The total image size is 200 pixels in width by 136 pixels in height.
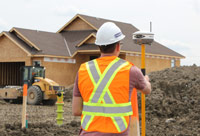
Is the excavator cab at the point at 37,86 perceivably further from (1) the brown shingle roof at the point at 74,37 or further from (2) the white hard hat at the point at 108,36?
(2) the white hard hat at the point at 108,36

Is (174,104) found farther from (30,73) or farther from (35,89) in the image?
(30,73)

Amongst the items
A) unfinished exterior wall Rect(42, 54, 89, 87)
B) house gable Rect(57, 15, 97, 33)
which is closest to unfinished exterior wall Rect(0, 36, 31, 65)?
unfinished exterior wall Rect(42, 54, 89, 87)

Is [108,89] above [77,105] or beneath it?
above

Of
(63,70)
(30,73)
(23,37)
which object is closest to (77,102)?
(30,73)

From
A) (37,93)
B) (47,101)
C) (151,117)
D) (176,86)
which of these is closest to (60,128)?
(151,117)

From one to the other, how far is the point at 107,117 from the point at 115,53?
57 centimetres

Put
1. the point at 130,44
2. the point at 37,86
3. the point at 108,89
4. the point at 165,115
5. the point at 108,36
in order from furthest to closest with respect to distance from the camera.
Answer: the point at 130,44
the point at 37,86
the point at 165,115
the point at 108,36
the point at 108,89

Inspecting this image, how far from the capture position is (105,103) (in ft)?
10.9

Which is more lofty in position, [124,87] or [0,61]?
[0,61]

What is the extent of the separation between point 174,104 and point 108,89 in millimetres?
11516

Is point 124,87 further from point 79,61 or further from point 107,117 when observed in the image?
point 79,61

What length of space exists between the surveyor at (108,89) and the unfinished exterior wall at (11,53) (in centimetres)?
2619

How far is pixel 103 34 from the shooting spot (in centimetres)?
346

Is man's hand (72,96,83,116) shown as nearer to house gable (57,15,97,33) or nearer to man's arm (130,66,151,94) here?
man's arm (130,66,151,94)
